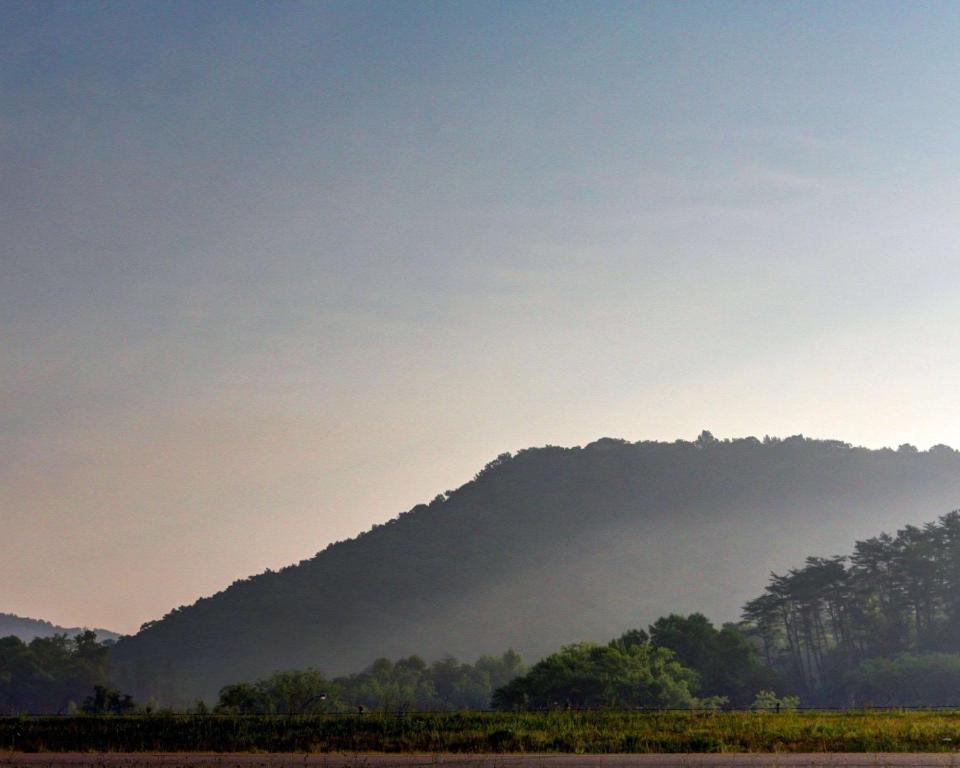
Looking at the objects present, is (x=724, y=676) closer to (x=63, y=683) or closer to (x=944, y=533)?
(x=944, y=533)

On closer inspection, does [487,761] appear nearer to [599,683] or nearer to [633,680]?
[599,683]

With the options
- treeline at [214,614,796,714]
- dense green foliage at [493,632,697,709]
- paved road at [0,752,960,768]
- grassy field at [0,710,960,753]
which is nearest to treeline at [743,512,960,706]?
treeline at [214,614,796,714]

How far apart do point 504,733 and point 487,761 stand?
8.45m

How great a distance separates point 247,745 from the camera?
46969 mm

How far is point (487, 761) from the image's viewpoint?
1497 inches

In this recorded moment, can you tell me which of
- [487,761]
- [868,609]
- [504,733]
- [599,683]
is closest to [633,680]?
[599,683]

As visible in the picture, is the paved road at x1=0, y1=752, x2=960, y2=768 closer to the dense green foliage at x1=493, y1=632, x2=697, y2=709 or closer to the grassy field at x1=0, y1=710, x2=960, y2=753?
the grassy field at x1=0, y1=710, x2=960, y2=753

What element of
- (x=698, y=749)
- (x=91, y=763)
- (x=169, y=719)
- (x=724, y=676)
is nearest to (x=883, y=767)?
(x=698, y=749)

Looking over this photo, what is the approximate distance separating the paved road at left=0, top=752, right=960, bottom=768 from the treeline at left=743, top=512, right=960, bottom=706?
93.5m

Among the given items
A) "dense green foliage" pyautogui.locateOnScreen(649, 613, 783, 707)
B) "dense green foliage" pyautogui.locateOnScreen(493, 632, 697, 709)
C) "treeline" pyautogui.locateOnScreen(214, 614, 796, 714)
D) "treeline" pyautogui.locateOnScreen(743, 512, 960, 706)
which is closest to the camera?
"dense green foliage" pyautogui.locateOnScreen(493, 632, 697, 709)

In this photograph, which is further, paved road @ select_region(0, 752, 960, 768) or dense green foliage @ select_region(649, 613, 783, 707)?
dense green foliage @ select_region(649, 613, 783, 707)

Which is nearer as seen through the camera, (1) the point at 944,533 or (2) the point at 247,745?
(2) the point at 247,745

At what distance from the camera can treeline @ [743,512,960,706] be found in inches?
5305

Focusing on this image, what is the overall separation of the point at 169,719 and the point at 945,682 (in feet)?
281
